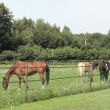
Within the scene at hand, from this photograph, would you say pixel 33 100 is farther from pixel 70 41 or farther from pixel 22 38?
pixel 70 41

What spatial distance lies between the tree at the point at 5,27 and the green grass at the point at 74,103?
69.3 metres

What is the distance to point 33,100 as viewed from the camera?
1766cm

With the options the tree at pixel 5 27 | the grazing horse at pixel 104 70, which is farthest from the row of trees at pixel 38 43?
the grazing horse at pixel 104 70

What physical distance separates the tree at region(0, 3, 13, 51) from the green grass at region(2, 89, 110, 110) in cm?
6930

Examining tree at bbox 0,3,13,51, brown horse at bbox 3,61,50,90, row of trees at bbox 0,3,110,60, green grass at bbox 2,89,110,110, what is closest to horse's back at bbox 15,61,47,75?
brown horse at bbox 3,61,50,90

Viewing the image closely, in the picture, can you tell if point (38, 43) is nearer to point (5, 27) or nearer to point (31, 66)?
point (5, 27)

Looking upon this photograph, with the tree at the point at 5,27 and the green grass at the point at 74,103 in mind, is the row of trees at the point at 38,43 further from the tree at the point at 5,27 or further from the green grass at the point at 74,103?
the green grass at the point at 74,103

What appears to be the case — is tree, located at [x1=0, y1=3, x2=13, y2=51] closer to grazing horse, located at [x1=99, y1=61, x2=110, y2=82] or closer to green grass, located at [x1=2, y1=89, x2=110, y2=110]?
grazing horse, located at [x1=99, y1=61, x2=110, y2=82]

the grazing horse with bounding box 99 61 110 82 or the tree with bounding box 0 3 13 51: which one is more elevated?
the tree with bounding box 0 3 13 51

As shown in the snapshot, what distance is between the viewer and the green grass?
50.9 feet

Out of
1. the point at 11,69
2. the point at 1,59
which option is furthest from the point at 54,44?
the point at 11,69

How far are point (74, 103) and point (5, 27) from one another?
76025 mm

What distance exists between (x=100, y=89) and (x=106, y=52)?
58.5 m

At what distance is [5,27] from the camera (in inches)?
3610
